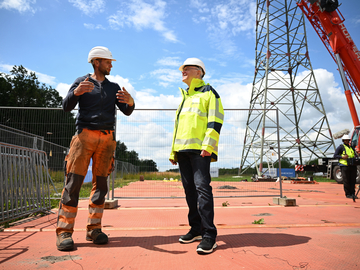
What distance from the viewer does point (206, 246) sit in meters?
2.79

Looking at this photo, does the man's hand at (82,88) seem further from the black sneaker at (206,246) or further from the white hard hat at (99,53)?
the black sneaker at (206,246)

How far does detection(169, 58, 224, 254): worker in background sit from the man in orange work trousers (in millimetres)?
778

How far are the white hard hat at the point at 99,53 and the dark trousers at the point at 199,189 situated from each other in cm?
151

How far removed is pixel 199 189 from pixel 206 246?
0.59 metres

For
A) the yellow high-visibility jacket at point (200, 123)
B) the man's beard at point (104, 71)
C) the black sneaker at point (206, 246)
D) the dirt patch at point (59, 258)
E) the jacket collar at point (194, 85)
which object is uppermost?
the man's beard at point (104, 71)

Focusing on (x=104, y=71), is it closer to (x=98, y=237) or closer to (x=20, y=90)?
(x=98, y=237)

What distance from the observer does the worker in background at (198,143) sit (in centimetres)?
300

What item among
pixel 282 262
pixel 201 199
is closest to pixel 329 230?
pixel 282 262

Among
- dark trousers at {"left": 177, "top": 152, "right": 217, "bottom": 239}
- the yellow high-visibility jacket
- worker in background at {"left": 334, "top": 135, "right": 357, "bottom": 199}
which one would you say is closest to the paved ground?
dark trousers at {"left": 177, "top": 152, "right": 217, "bottom": 239}

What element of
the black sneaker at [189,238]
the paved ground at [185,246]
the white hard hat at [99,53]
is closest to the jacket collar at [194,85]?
the white hard hat at [99,53]

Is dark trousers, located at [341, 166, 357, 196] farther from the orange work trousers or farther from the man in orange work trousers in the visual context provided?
the orange work trousers

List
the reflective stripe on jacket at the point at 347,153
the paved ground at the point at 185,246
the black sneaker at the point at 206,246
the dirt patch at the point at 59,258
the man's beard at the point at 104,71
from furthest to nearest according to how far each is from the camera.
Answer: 1. the reflective stripe on jacket at the point at 347,153
2. the man's beard at the point at 104,71
3. the black sneaker at the point at 206,246
4. the dirt patch at the point at 59,258
5. the paved ground at the point at 185,246

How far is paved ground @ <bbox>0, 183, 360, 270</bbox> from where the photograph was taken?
247 cm

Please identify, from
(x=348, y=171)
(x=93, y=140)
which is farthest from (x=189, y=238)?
(x=348, y=171)
